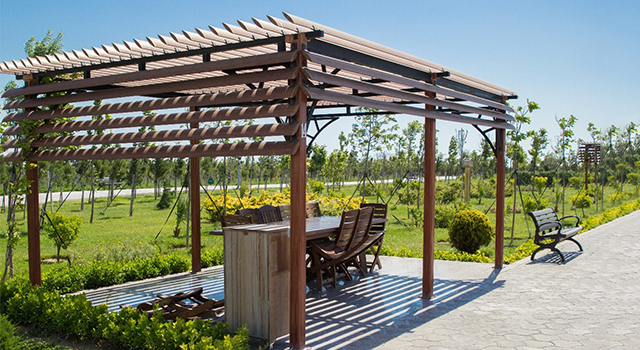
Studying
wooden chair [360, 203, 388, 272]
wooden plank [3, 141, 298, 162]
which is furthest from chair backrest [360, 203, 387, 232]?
wooden plank [3, 141, 298, 162]

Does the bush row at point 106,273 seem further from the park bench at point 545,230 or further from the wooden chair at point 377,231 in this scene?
the park bench at point 545,230

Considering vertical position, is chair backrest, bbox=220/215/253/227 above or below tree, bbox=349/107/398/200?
below

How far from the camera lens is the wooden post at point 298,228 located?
4.54m

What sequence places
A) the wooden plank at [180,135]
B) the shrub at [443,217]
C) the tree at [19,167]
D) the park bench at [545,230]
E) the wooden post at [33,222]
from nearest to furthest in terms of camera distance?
the wooden plank at [180,135] → the wooden post at [33,222] → the tree at [19,167] → the park bench at [545,230] → the shrub at [443,217]

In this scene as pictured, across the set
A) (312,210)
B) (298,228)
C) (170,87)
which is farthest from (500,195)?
(170,87)

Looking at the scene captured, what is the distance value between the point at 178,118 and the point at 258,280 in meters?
1.76

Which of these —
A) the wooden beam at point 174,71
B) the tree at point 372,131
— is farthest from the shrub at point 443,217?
the wooden beam at point 174,71

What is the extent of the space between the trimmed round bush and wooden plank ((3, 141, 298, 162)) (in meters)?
6.63

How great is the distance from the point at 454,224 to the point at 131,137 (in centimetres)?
686

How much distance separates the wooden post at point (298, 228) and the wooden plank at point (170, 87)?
29 centimetres

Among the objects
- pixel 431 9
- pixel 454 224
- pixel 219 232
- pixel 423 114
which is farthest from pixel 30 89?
pixel 454 224

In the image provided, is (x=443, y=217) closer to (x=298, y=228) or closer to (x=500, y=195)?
(x=500, y=195)

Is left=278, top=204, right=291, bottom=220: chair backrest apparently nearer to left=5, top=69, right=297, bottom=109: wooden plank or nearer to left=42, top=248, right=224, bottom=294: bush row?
left=42, top=248, right=224, bottom=294: bush row

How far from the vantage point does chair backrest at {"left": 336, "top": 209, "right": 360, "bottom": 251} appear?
6.85m
